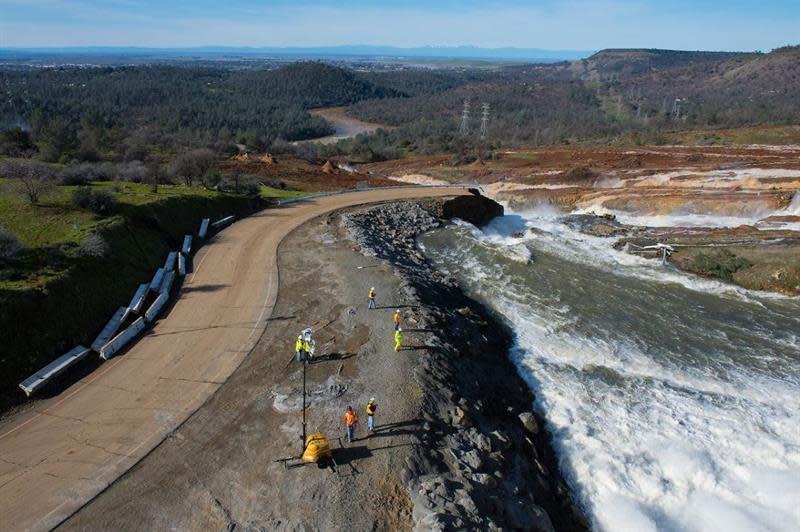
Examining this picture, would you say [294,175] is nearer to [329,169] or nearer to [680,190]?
[329,169]

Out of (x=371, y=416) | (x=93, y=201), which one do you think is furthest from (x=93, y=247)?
(x=371, y=416)

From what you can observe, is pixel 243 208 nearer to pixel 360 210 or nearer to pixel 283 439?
pixel 360 210

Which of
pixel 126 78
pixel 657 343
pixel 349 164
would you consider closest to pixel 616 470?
pixel 657 343

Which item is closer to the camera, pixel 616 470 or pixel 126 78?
pixel 616 470

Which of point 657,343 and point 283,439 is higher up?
point 283,439

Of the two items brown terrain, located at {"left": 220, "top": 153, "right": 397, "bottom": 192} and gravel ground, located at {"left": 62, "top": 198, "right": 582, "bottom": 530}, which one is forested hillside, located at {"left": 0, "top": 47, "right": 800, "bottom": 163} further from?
gravel ground, located at {"left": 62, "top": 198, "right": 582, "bottom": 530}

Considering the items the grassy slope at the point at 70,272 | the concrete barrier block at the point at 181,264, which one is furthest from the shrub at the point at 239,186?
the concrete barrier block at the point at 181,264

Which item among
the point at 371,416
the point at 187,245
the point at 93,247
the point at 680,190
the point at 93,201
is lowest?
the point at 680,190
